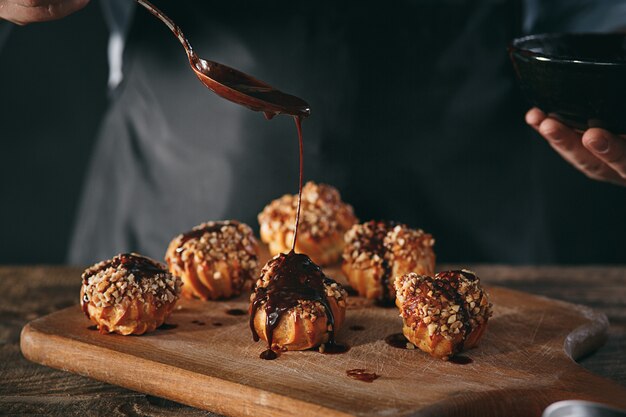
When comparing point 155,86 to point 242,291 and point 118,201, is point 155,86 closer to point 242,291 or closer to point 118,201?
point 118,201

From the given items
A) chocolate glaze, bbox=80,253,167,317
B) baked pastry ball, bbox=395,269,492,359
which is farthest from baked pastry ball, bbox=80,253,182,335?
baked pastry ball, bbox=395,269,492,359

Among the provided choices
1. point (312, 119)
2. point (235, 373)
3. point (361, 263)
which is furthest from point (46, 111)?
point (235, 373)

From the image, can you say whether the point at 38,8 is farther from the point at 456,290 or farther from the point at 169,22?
the point at 456,290

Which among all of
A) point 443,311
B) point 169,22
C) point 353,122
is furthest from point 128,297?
point 353,122

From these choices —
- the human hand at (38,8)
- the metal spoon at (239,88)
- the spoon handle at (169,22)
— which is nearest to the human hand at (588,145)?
the metal spoon at (239,88)

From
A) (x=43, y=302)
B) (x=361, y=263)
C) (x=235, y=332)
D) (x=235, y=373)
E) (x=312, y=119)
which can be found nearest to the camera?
(x=235, y=373)

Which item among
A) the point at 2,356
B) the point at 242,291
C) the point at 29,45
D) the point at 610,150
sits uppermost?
the point at 29,45
